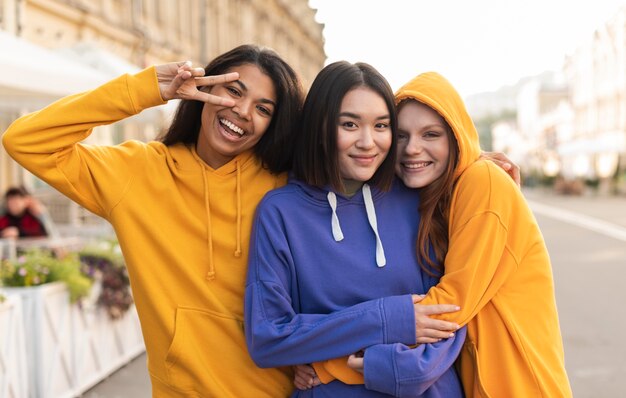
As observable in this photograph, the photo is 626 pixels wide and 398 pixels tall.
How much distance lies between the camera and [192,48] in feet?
76.0

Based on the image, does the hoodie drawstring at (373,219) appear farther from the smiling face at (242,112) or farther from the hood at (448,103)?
the smiling face at (242,112)

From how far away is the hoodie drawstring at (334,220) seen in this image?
235 cm

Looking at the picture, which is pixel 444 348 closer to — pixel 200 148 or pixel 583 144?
pixel 200 148

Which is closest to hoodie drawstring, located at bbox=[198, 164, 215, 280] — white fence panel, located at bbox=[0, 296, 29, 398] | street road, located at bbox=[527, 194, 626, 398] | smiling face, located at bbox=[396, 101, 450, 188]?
smiling face, located at bbox=[396, 101, 450, 188]

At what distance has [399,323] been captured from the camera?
2.18m

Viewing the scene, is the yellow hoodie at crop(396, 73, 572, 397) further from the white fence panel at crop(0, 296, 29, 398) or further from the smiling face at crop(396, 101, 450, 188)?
the white fence panel at crop(0, 296, 29, 398)

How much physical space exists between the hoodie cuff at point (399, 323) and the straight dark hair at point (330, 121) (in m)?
0.46

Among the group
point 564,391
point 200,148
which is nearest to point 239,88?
point 200,148

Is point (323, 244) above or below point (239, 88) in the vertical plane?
below

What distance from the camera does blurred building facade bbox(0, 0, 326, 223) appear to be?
19.5ft

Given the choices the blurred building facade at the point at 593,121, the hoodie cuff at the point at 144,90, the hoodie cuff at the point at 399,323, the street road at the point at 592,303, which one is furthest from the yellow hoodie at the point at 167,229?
the blurred building facade at the point at 593,121

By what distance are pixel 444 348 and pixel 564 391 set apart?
1.51 feet

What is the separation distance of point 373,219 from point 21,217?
7.47 m

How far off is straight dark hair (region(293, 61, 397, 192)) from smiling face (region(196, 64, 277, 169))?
147 millimetres
